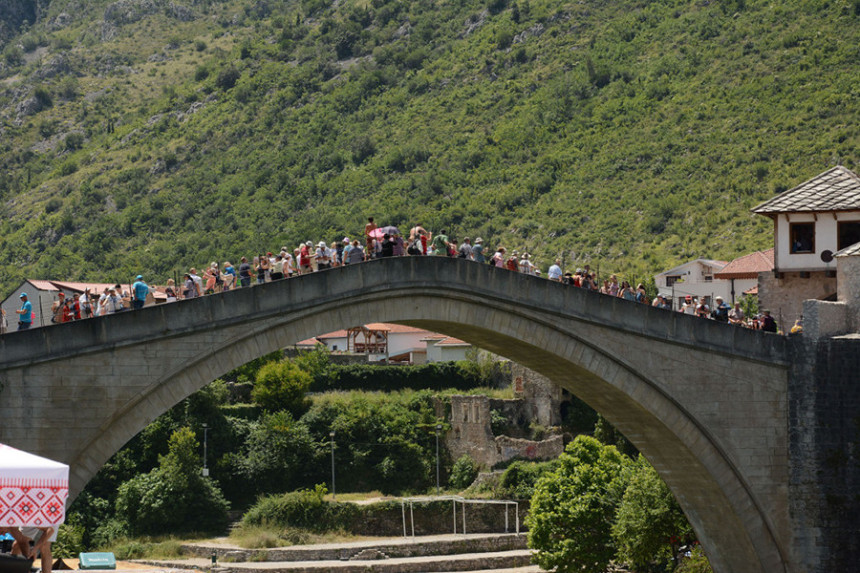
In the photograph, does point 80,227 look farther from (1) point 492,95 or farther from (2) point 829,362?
(2) point 829,362

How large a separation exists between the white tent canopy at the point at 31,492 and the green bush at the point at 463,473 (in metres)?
55.8

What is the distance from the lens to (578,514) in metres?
55.5

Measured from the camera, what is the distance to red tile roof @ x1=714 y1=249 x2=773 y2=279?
69750mm

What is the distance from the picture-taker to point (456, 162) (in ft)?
334

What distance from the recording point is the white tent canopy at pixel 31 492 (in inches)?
835

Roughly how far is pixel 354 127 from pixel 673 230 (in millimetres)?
34729

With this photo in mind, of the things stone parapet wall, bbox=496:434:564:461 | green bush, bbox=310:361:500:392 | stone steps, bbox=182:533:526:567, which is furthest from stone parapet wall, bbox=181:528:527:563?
green bush, bbox=310:361:500:392

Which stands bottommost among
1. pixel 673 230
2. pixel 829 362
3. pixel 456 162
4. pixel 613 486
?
pixel 613 486

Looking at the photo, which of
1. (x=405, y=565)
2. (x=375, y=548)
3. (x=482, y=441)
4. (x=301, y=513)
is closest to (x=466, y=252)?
(x=405, y=565)

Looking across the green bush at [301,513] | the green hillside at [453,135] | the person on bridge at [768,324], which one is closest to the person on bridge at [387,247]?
the person on bridge at [768,324]

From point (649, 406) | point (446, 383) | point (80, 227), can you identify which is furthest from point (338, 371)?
point (649, 406)

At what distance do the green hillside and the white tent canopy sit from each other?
64034mm

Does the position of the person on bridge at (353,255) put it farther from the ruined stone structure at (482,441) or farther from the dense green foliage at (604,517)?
the ruined stone structure at (482,441)

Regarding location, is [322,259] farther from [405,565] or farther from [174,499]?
[174,499]
